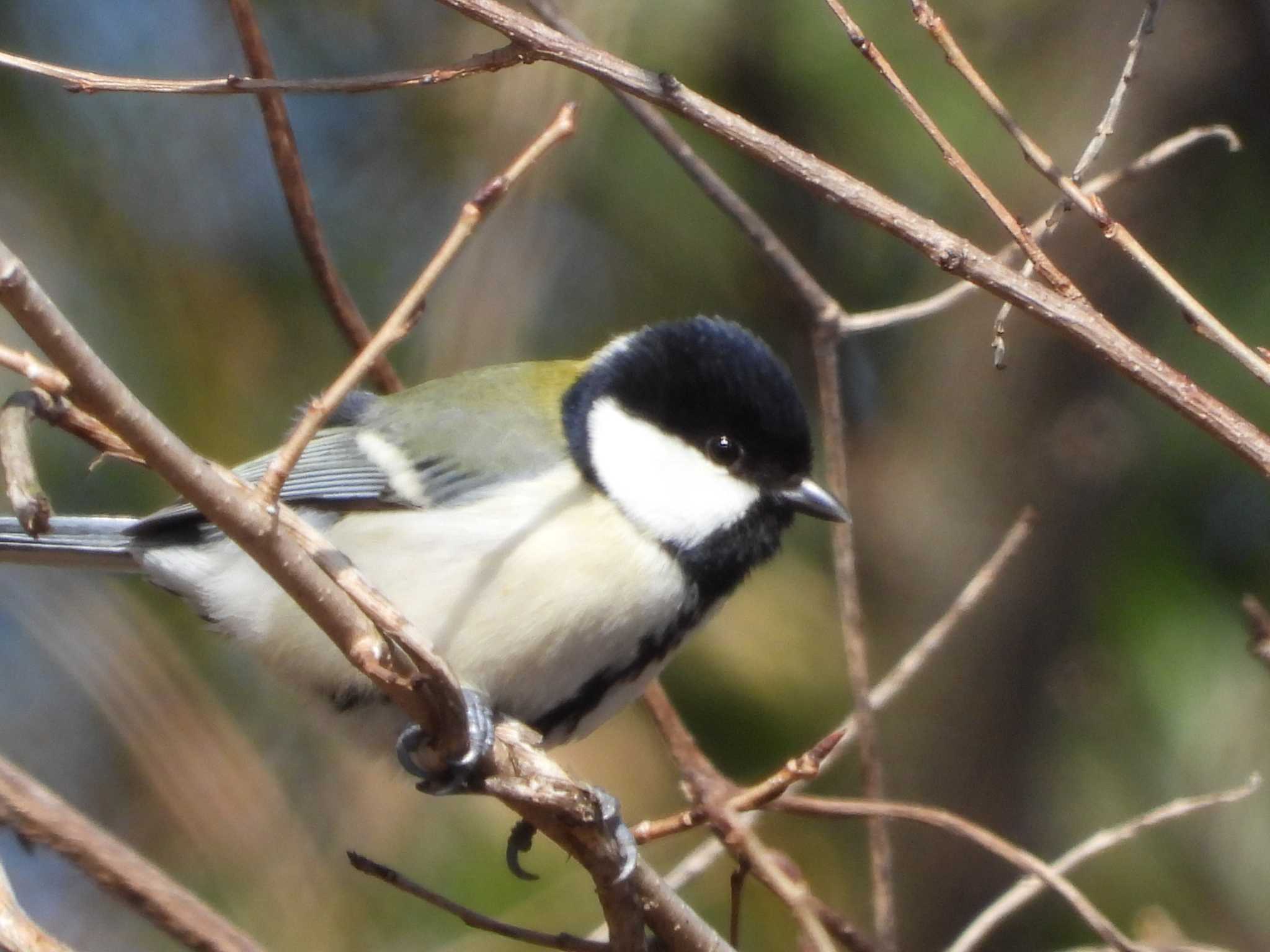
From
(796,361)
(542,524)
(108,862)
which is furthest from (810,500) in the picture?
(796,361)

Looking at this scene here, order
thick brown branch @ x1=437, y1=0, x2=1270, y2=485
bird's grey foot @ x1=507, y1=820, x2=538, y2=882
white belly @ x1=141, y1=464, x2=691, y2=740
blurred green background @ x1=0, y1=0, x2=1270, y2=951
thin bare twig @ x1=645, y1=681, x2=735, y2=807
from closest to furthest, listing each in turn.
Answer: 1. thick brown branch @ x1=437, y1=0, x2=1270, y2=485
2. thin bare twig @ x1=645, y1=681, x2=735, y2=807
3. white belly @ x1=141, y1=464, x2=691, y2=740
4. bird's grey foot @ x1=507, y1=820, x2=538, y2=882
5. blurred green background @ x1=0, y1=0, x2=1270, y2=951

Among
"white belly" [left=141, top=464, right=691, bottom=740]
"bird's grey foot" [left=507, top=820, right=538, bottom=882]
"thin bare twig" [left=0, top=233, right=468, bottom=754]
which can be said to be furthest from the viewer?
"bird's grey foot" [left=507, top=820, right=538, bottom=882]

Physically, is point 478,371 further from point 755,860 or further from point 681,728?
point 755,860

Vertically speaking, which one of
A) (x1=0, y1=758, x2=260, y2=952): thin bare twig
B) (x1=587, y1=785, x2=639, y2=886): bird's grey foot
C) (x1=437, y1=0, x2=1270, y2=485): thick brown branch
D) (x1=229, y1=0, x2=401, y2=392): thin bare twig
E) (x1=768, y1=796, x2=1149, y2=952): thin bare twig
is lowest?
(x1=0, y1=758, x2=260, y2=952): thin bare twig

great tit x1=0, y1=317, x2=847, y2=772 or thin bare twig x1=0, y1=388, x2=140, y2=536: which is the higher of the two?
thin bare twig x1=0, y1=388, x2=140, y2=536

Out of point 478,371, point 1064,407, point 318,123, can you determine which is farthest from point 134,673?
point 1064,407

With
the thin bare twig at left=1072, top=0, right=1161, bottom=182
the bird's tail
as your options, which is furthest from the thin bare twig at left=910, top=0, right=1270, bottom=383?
the bird's tail

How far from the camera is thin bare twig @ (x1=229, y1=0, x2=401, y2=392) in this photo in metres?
1.23

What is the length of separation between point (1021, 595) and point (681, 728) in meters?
1.28

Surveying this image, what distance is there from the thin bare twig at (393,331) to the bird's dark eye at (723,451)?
0.64 meters

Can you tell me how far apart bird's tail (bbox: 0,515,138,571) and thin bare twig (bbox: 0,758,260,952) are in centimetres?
58

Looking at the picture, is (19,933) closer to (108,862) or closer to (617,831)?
(108,862)

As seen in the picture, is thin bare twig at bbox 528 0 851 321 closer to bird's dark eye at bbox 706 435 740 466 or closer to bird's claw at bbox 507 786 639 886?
bird's dark eye at bbox 706 435 740 466

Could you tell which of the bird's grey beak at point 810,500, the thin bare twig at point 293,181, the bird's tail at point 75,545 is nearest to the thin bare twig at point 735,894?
the bird's grey beak at point 810,500
